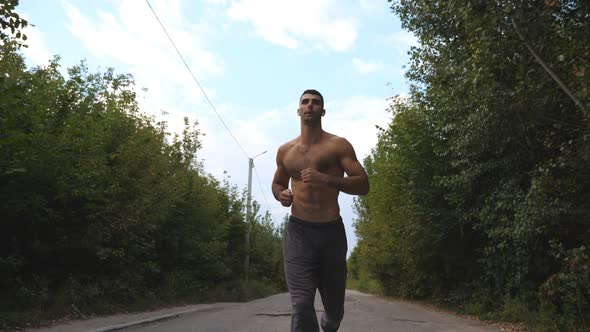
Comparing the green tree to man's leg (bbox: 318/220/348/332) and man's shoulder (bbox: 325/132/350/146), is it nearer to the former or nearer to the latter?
man's shoulder (bbox: 325/132/350/146)

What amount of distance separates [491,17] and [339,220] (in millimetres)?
5417

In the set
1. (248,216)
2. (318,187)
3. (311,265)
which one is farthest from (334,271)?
(248,216)

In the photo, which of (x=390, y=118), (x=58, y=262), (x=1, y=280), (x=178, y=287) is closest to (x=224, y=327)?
(x=1, y=280)

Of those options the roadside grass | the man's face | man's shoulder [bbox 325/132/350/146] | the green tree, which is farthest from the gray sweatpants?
the roadside grass

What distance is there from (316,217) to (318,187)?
0.21 m

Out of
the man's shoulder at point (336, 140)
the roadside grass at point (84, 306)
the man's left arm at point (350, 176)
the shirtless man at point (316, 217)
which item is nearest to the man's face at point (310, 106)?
the shirtless man at point (316, 217)

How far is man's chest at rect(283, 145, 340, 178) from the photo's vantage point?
12.5 feet

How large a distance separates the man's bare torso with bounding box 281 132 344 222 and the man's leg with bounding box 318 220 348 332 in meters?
0.14

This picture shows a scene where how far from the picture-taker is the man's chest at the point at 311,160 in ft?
12.5

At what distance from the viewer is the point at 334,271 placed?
3.78m

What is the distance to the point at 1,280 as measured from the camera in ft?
34.2

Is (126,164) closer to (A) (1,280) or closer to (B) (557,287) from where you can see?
(A) (1,280)

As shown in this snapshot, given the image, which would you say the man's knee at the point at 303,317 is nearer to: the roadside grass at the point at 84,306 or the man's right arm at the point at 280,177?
the man's right arm at the point at 280,177

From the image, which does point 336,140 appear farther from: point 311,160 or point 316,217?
point 316,217
